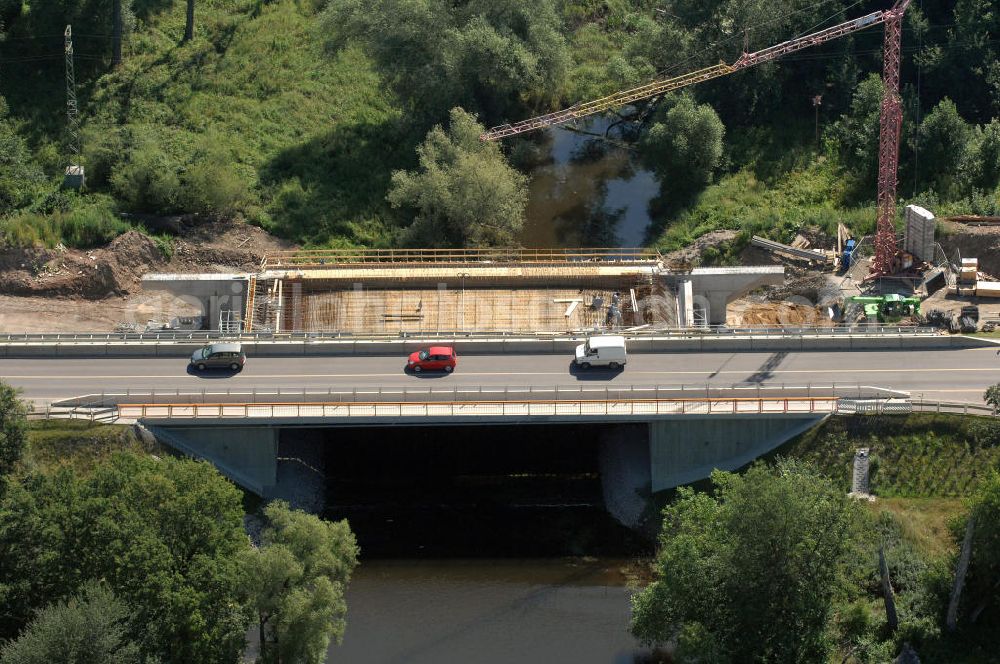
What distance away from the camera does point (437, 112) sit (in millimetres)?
111250

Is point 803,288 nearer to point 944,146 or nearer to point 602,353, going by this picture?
point 944,146

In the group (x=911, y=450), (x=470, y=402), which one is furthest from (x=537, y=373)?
(x=911, y=450)

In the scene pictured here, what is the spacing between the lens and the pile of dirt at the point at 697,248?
4018 inches

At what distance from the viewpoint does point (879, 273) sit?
3772 inches

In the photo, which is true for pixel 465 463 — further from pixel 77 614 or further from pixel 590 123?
pixel 590 123

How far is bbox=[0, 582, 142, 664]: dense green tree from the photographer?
54688mm

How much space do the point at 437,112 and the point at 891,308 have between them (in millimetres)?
38303

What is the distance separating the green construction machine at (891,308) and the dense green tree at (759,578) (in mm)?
31156

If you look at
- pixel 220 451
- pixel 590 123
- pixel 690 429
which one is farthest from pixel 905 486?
pixel 590 123

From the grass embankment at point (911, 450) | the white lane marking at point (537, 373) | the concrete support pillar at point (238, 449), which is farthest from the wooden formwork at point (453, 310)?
the grass embankment at point (911, 450)

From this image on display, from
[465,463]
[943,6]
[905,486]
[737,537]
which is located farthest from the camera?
[943,6]

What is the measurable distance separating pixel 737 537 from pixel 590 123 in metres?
63.9

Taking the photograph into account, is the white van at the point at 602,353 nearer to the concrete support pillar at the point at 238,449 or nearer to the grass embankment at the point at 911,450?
the grass embankment at the point at 911,450

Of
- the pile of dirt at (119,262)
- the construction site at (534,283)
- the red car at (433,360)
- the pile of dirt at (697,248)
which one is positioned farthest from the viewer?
the pile of dirt at (697,248)
